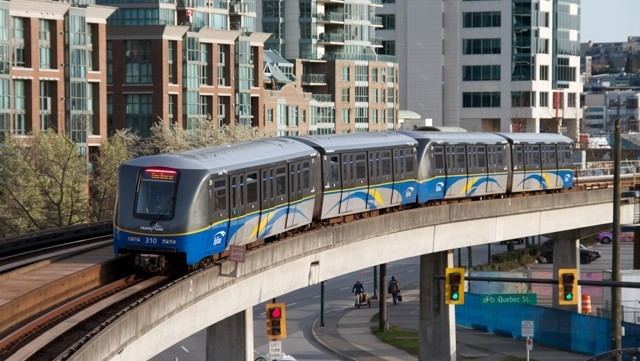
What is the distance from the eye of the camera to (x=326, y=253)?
47.2 metres

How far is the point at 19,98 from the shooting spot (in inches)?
3526

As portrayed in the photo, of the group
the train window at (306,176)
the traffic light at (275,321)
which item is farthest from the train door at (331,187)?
the traffic light at (275,321)

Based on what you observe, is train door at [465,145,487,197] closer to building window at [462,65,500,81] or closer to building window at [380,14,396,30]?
building window at [462,65,500,81]

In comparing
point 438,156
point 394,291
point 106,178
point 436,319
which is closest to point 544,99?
point 394,291

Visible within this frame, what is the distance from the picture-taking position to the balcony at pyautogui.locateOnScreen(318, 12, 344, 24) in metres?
142

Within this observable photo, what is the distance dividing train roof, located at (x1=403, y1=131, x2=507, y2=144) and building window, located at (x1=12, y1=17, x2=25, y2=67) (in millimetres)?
33550

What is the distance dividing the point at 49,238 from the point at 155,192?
11415 mm

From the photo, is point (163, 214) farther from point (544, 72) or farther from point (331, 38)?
point (544, 72)

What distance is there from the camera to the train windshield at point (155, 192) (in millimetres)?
37625

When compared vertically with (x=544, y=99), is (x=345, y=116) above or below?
below

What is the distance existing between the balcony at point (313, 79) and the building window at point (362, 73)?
12.1 feet

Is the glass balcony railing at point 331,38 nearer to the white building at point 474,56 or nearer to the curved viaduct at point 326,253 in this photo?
the white building at point 474,56

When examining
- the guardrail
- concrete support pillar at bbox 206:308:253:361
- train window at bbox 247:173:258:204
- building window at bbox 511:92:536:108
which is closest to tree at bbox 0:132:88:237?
the guardrail

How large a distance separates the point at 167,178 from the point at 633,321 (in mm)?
32281
